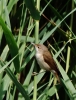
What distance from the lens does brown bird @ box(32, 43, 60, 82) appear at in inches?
72.8

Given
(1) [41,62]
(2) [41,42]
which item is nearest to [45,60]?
(1) [41,62]

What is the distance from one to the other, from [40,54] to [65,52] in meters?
0.18

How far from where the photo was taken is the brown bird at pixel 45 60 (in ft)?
6.07

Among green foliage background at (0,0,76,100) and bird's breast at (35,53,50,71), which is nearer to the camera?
green foliage background at (0,0,76,100)

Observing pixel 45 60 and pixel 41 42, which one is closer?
pixel 41 42

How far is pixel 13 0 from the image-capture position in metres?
1.64

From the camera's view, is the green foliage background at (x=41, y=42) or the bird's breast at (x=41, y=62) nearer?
the green foliage background at (x=41, y=42)

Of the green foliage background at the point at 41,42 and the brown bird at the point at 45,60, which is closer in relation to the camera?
the green foliage background at the point at 41,42

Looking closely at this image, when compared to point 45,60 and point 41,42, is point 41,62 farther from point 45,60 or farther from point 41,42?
point 41,42

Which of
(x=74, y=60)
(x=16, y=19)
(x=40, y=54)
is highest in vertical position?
(x=16, y=19)

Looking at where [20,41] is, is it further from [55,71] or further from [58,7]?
[58,7]

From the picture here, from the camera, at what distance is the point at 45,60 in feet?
6.46

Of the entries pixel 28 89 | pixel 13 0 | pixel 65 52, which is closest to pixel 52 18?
pixel 65 52

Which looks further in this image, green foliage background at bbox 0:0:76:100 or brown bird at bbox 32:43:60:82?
brown bird at bbox 32:43:60:82
